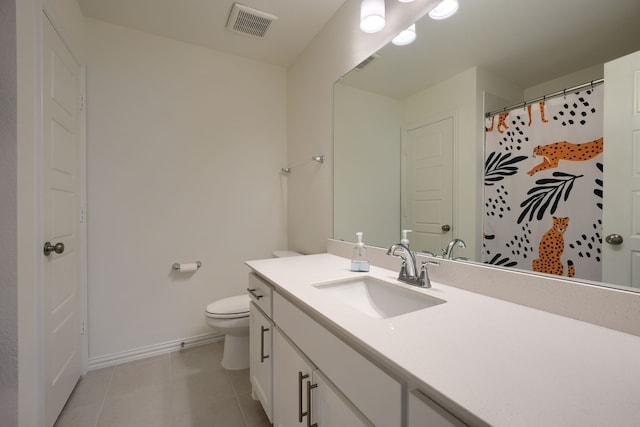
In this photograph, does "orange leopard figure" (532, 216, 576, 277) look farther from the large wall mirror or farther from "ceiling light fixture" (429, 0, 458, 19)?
"ceiling light fixture" (429, 0, 458, 19)

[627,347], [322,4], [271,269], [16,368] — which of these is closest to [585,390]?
[627,347]

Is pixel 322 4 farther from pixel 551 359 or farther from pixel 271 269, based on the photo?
pixel 551 359

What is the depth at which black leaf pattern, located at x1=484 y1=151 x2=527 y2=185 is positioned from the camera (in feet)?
2.94

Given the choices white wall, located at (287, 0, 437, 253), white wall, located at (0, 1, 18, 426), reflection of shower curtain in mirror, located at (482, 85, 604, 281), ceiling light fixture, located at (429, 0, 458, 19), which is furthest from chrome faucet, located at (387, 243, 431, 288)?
white wall, located at (0, 1, 18, 426)

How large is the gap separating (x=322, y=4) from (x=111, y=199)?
1.95 metres

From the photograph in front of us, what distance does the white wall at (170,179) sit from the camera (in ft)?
6.14

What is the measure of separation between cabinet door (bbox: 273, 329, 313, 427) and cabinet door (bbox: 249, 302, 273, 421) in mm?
54

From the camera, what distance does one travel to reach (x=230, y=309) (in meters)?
1.82

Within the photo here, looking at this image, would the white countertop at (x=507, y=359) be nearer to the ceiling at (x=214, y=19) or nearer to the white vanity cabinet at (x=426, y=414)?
the white vanity cabinet at (x=426, y=414)

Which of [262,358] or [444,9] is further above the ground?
[444,9]

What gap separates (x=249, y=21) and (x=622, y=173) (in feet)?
7.02

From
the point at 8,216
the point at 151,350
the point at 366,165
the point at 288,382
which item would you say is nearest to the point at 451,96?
the point at 366,165

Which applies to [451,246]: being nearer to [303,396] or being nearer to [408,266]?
[408,266]

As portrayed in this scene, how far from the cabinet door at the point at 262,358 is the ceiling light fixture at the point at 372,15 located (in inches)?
60.5
